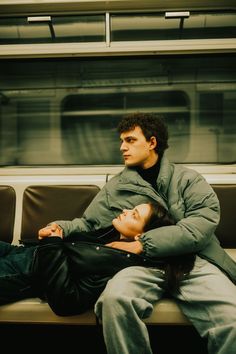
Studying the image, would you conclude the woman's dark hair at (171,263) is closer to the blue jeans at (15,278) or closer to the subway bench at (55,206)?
the blue jeans at (15,278)

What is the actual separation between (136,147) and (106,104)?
1.04 metres

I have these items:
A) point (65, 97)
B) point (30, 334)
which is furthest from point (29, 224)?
point (65, 97)

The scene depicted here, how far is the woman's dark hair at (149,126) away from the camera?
91.4 inches

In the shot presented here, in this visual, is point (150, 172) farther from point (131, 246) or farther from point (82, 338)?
point (82, 338)

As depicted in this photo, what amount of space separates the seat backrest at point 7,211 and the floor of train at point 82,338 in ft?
2.18

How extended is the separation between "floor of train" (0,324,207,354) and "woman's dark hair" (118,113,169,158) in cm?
119

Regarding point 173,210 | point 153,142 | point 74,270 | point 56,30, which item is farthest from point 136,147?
point 56,30

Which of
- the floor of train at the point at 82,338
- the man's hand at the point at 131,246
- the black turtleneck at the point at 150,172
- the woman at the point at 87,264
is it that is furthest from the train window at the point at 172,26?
the floor of train at the point at 82,338

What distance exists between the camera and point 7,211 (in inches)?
107

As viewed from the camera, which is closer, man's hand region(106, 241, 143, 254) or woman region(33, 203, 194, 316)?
woman region(33, 203, 194, 316)

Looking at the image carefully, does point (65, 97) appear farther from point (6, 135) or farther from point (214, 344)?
point (214, 344)

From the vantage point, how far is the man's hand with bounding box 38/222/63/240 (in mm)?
2006

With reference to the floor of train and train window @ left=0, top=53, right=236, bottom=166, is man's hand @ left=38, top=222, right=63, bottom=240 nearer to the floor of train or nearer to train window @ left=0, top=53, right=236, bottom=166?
the floor of train

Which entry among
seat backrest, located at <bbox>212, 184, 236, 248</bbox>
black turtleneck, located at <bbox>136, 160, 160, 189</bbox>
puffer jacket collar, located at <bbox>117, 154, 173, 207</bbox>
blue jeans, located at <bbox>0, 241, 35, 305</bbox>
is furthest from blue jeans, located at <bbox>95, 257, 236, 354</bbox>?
seat backrest, located at <bbox>212, 184, 236, 248</bbox>
